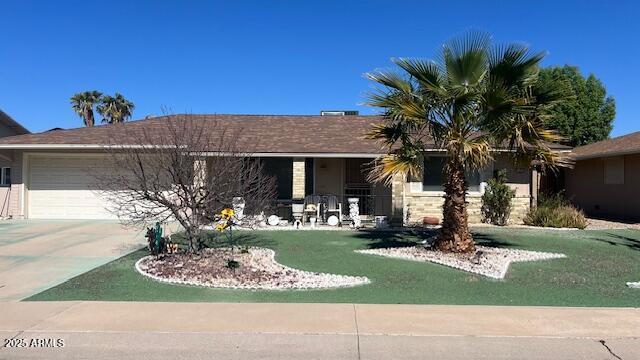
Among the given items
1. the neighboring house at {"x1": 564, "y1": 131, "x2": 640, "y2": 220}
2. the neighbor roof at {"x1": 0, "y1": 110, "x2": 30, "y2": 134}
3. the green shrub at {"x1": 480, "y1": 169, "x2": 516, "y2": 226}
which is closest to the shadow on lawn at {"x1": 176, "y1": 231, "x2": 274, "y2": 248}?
the green shrub at {"x1": 480, "y1": 169, "x2": 516, "y2": 226}

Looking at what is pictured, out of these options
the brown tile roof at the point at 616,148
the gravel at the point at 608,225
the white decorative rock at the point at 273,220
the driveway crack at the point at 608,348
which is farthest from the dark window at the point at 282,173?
the driveway crack at the point at 608,348

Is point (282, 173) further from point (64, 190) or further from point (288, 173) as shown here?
point (64, 190)

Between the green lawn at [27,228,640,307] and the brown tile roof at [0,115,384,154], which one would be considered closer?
the green lawn at [27,228,640,307]

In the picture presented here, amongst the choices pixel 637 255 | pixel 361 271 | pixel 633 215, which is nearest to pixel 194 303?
pixel 361 271

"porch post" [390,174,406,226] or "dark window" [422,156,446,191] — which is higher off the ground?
"dark window" [422,156,446,191]

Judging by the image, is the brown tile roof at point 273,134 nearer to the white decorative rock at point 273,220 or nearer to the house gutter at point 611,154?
the white decorative rock at point 273,220

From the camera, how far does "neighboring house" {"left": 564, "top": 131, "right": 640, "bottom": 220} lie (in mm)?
19766

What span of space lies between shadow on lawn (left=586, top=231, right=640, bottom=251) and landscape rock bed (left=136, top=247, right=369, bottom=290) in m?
7.86

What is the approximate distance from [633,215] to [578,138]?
14.1 m

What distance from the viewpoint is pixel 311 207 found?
17266 millimetres

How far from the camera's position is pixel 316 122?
21578 millimetres

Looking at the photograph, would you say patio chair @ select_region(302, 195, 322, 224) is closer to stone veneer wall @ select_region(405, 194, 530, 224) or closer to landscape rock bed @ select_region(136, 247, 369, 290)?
stone veneer wall @ select_region(405, 194, 530, 224)

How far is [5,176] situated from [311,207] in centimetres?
1108

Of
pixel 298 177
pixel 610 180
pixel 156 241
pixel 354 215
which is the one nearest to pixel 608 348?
pixel 156 241
